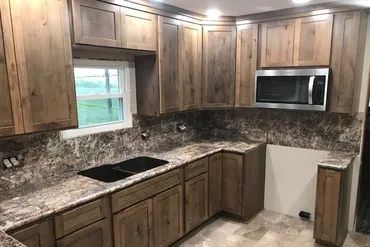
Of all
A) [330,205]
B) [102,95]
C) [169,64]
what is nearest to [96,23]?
[102,95]

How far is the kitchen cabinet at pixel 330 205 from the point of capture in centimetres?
259

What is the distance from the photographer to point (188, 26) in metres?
3.07

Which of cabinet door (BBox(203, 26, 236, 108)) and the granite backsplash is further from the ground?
cabinet door (BBox(203, 26, 236, 108))

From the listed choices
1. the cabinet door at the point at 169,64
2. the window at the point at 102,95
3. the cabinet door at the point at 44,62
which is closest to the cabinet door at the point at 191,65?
the cabinet door at the point at 169,64

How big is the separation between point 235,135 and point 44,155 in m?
2.46

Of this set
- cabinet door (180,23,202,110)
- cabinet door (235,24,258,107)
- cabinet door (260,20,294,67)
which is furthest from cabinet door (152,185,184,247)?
cabinet door (260,20,294,67)

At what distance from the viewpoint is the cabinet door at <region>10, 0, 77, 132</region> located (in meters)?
1.73

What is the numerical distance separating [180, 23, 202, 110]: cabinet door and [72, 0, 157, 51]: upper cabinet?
1.56 ft

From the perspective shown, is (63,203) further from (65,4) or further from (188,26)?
(188,26)

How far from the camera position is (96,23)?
7.07 ft

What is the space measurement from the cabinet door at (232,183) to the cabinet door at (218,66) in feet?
2.32

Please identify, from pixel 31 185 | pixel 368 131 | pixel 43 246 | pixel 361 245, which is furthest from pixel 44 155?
pixel 368 131

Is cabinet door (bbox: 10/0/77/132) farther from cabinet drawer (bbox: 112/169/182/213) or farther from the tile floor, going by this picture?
the tile floor

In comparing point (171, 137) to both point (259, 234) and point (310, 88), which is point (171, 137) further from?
point (310, 88)
